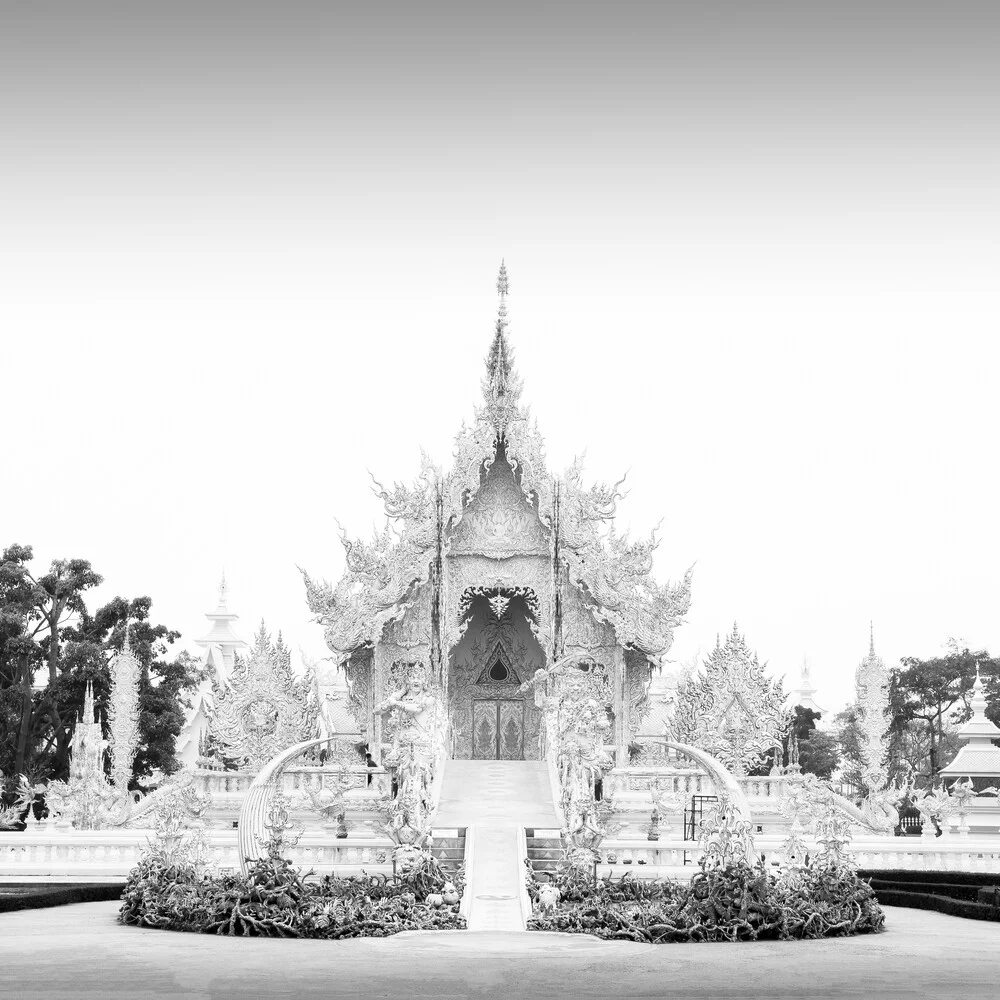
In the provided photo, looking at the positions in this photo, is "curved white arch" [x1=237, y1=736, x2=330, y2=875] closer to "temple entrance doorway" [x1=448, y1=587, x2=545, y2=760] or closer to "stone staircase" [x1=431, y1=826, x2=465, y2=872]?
A: "stone staircase" [x1=431, y1=826, x2=465, y2=872]

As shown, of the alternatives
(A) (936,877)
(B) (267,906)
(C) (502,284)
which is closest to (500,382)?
(C) (502,284)

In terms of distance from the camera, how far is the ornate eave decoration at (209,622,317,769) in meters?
27.7

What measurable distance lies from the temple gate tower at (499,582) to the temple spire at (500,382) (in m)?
0.04

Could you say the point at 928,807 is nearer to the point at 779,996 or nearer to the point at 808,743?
the point at 779,996

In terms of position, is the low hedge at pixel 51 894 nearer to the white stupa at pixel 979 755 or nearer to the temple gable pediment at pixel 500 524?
the temple gable pediment at pixel 500 524

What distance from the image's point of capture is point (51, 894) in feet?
58.9

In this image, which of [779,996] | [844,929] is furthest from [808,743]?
[779,996]

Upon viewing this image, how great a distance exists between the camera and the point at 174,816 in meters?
16.5

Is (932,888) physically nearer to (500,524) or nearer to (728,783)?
(728,783)

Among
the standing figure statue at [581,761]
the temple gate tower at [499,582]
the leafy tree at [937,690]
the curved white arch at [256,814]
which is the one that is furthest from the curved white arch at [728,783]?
the leafy tree at [937,690]

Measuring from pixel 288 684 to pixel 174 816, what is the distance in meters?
11.4

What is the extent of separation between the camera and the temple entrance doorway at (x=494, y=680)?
93.9 ft

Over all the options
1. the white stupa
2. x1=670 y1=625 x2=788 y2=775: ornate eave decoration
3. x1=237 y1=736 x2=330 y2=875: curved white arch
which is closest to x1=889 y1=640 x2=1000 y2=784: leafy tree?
the white stupa

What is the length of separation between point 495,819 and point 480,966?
9.10 meters
